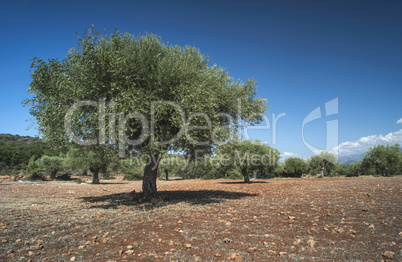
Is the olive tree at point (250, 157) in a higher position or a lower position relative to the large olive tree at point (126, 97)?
lower

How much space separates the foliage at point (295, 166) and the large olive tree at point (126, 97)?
77.8 m

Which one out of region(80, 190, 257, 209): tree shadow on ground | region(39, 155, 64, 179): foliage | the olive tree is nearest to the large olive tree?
region(80, 190, 257, 209): tree shadow on ground

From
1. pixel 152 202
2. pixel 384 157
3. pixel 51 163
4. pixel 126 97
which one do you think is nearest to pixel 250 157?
pixel 152 202

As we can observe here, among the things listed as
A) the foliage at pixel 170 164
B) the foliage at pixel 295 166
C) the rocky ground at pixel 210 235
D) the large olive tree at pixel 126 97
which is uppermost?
the large olive tree at pixel 126 97

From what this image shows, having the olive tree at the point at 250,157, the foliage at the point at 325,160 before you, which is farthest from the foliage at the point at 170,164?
the foliage at the point at 325,160

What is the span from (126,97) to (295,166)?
83394 millimetres

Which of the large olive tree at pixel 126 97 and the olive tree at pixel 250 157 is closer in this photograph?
the large olive tree at pixel 126 97

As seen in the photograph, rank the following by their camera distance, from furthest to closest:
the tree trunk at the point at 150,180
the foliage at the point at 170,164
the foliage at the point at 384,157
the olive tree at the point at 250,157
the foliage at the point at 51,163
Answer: the foliage at the point at 384,157 → the foliage at the point at 170,164 → the foliage at the point at 51,163 → the olive tree at the point at 250,157 → the tree trunk at the point at 150,180

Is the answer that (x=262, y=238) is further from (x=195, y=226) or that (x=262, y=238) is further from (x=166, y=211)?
(x=166, y=211)

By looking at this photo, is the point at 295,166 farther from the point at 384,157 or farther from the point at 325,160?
the point at 384,157

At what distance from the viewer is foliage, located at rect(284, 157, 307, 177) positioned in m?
82.9

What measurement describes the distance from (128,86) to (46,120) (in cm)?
567

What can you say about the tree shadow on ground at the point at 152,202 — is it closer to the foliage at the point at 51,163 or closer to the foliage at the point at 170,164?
the foliage at the point at 51,163

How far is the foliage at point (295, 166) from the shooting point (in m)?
82.9
